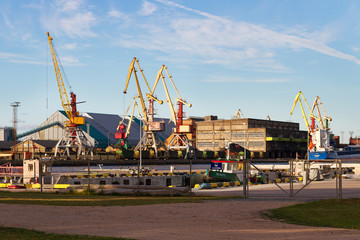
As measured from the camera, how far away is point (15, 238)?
16.4 m

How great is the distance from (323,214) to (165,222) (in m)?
9.15

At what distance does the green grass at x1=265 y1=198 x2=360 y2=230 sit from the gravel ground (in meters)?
1.24

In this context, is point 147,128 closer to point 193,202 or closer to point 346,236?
point 193,202

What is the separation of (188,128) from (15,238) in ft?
550

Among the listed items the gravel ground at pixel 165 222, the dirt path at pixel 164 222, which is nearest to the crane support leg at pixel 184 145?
the gravel ground at pixel 165 222

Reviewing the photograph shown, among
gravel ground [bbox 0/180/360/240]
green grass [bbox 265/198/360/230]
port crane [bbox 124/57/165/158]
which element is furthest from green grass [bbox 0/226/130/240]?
port crane [bbox 124/57/165/158]

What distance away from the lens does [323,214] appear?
25.6 meters

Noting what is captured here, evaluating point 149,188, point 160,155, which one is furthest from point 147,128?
point 149,188

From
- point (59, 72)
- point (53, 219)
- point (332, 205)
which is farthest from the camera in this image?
point (59, 72)

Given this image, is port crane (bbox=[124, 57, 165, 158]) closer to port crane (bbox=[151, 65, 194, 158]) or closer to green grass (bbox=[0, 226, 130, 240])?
port crane (bbox=[151, 65, 194, 158])

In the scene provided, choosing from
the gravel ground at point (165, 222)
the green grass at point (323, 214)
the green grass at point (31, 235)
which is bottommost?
the green grass at point (323, 214)

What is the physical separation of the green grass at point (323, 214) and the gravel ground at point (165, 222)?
1.24 metres

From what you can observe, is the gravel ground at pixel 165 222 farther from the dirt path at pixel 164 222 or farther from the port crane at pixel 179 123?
the port crane at pixel 179 123

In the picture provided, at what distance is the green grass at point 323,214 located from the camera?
22828 mm
